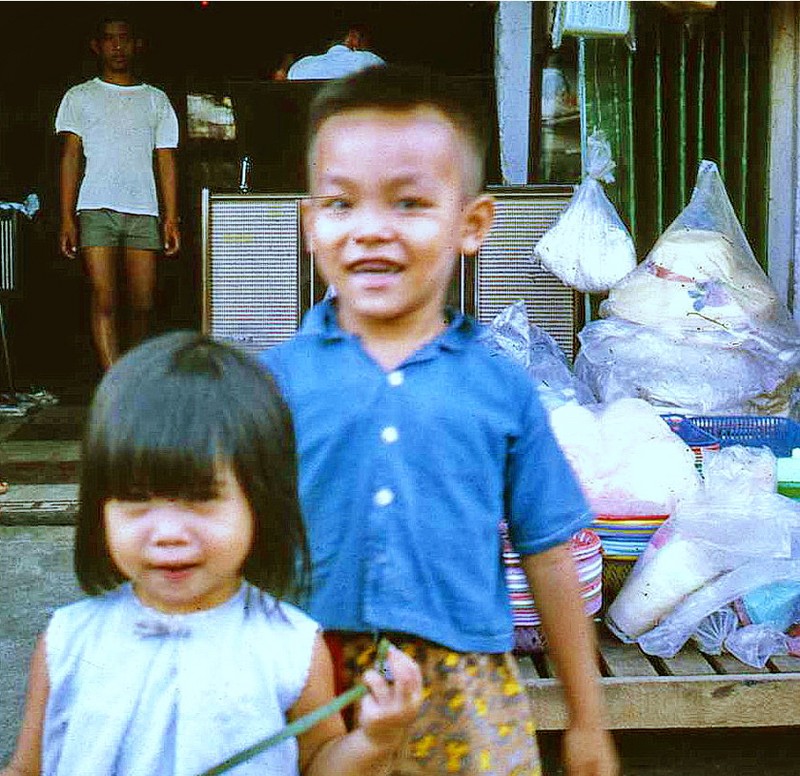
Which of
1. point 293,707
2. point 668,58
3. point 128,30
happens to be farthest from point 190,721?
point 128,30

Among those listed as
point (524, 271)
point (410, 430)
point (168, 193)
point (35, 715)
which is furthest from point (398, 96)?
point (168, 193)

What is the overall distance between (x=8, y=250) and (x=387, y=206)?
6376mm

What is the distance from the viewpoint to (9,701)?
9.23ft

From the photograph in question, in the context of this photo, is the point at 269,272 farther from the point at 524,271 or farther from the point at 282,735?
the point at 282,735

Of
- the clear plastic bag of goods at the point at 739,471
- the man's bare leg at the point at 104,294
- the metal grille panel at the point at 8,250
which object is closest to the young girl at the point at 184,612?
the clear plastic bag of goods at the point at 739,471

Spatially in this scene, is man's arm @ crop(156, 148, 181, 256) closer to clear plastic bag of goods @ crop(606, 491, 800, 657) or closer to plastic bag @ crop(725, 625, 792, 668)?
clear plastic bag of goods @ crop(606, 491, 800, 657)

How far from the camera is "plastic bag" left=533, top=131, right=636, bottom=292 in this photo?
407 cm

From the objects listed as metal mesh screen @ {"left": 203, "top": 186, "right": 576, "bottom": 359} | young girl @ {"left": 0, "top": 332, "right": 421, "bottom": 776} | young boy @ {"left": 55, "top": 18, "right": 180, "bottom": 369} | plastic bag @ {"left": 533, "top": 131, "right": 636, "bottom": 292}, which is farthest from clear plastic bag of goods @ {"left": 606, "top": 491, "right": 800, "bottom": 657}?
young boy @ {"left": 55, "top": 18, "right": 180, "bottom": 369}

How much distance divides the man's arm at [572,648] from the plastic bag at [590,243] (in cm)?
270

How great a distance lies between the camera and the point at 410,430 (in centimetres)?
136

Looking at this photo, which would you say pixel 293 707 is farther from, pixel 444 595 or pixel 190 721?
pixel 444 595

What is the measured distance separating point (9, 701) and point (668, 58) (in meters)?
3.18

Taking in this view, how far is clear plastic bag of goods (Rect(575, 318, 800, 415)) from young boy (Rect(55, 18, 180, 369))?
2.60 metres

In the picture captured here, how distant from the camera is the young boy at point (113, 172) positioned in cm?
550
